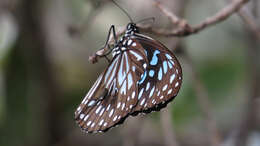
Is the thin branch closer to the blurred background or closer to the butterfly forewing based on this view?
the butterfly forewing

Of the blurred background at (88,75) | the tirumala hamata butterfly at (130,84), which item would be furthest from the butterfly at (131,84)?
the blurred background at (88,75)

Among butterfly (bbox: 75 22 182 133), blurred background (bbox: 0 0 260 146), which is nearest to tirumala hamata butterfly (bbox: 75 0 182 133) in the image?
butterfly (bbox: 75 22 182 133)

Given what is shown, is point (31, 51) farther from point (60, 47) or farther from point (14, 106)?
point (60, 47)

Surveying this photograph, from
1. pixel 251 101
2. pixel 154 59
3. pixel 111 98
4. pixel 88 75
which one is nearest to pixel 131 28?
pixel 154 59

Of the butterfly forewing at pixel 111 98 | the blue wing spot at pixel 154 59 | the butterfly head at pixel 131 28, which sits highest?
the butterfly head at pixel 131 28

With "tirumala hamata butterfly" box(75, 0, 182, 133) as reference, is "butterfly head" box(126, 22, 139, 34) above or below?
above

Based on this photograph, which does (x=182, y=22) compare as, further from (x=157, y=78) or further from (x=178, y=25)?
(x=157, y=78)

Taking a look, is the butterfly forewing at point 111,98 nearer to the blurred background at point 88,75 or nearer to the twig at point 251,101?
the blurred background at point 88,75
